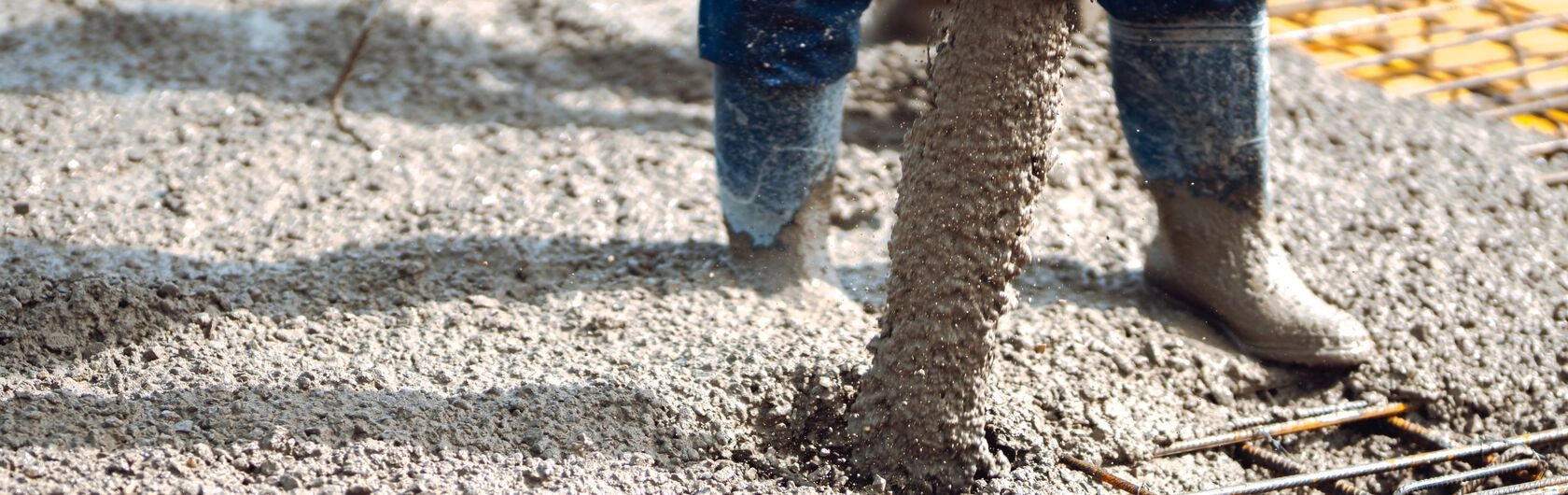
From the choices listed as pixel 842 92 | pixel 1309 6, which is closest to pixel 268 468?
pixel 842 92

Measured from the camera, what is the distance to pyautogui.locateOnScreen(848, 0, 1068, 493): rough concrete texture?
4.69 ft

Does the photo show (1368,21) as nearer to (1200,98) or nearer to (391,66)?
(1200,98)

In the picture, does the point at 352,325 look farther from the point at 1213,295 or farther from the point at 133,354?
the point at 1213,295

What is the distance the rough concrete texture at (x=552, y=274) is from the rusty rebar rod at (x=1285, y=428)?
3cm

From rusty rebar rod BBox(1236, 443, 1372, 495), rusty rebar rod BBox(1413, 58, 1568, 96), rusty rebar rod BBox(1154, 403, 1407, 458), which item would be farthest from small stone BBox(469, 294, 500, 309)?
rusty rebar rod BBox(1413, 58, 1568, 96)

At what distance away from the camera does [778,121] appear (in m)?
2.04

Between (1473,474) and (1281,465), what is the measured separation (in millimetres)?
258

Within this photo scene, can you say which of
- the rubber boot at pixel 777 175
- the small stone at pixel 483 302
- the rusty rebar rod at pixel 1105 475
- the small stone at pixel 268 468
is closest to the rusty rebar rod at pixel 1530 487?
the rusty rebar rod at pixel 1105 475

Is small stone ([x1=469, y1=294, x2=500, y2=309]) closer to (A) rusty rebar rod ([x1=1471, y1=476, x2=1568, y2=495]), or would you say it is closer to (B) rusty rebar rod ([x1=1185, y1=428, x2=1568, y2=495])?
(B) rusty rebar rod ([x1=1185, y1=428, x2=1568, y2=495])

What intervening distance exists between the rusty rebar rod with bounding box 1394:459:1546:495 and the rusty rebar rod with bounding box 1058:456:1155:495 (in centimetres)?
39

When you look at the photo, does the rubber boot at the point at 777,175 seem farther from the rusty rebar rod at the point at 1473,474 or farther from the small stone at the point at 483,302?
the rusty rebar rod at the point at 1473,474

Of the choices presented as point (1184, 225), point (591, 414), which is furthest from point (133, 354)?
point (1184, 225)

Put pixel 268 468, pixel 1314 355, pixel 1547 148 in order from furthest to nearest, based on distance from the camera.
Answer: pixel 1547 148 → pixel 1314 355 → pixel 268 468

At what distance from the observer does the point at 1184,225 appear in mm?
2137
